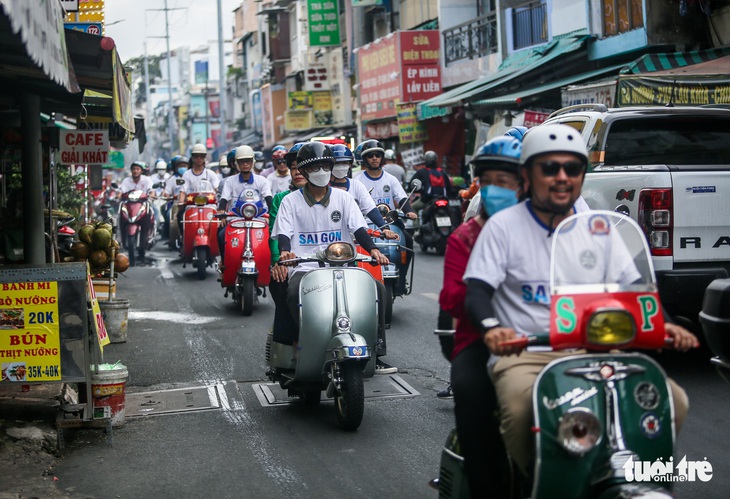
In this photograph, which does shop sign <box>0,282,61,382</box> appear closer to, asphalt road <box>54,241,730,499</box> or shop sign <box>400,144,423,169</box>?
asphalt road <box>54,241,730,499</box>

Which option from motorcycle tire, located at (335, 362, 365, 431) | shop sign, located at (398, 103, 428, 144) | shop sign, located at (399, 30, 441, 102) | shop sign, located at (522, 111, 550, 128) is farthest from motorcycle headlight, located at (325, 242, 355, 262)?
A: shop sign, located at (399, 30, 441, 102)

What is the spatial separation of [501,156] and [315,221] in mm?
3403

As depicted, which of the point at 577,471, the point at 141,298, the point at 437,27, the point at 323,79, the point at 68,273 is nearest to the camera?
the point at 577,471

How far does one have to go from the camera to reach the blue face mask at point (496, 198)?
461cm

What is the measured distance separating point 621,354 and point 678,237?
4780 millimetres

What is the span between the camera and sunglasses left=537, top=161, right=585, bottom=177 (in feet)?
13.4

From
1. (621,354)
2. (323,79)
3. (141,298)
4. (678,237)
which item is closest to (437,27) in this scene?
(323,79)

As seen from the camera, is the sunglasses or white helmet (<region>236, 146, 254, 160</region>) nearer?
the sunglasses

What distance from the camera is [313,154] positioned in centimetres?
758

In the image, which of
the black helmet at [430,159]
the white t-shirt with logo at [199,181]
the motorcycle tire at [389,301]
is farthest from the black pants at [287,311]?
the black helmet at [430,159]

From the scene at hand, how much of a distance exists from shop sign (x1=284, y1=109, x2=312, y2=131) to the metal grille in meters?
21.0

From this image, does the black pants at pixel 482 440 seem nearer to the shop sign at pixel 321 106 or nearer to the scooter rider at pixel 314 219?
the scooter rider at pixel 314 219

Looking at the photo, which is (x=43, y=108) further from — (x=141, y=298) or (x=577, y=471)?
(x=577, y=471)

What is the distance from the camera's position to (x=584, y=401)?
3.65 meters
